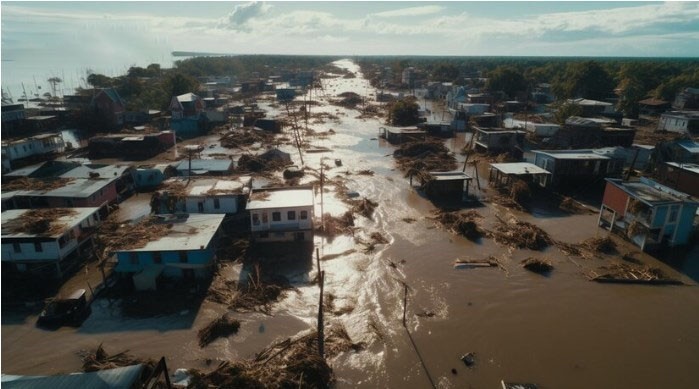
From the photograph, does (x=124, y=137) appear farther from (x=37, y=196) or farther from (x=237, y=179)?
(x=237, y=179)

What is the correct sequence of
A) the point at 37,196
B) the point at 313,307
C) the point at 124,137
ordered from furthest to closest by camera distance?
the point at 124,137, the point at 37,196, the point at 313,307

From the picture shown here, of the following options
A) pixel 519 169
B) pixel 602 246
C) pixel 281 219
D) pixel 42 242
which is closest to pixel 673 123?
pixel 519 169

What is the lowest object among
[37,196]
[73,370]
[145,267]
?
[73,370]

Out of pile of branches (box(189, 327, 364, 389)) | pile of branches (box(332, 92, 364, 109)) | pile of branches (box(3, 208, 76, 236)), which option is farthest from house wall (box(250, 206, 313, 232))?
pile of branches (box(332, 92, 364, 109))

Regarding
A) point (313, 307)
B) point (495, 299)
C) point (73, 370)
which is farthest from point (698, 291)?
point (73, 370)

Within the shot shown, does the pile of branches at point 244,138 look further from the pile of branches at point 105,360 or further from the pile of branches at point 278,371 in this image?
the pile of branches at point 278,371

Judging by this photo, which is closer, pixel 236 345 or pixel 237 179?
pixel 236 345

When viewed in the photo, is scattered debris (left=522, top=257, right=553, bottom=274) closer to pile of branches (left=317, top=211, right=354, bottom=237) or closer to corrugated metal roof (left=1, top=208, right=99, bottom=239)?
pile of branches (left=317, top=211, right=354, bottom=237)

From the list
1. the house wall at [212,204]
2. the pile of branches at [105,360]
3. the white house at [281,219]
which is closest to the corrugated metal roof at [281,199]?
the white house at [281,219]
